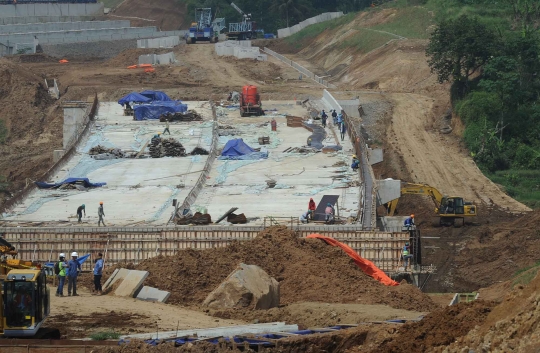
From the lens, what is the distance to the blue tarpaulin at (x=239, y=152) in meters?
47.7

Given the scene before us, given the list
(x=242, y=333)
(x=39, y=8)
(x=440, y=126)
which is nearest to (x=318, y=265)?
(x=242, y=333)

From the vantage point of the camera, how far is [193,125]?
5594 centimetres

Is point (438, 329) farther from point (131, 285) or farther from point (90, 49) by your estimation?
point (90, 49)

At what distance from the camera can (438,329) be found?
1872cm

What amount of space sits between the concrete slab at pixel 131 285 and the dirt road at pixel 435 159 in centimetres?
2266

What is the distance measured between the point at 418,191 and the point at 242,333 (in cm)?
2410

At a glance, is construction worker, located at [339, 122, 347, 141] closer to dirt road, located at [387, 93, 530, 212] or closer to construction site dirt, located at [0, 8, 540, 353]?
construction site dirt, located at [0, 8, 540, 353]

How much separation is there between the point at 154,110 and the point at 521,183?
19.2 meters

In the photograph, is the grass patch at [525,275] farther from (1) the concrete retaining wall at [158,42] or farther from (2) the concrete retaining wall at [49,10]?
(2) the concrete retaining wall at [49,10]

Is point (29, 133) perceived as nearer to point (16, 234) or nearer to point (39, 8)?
point (16, 234)

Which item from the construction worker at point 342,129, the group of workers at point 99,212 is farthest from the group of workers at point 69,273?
the construction worker at point 342,129

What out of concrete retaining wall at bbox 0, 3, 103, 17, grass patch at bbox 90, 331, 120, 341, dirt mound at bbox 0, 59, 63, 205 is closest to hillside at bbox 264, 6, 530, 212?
dirt mound at bbox 0, 59, 63, 205

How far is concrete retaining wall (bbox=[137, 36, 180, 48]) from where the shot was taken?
97500mm

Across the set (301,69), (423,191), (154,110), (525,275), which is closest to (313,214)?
(525,275)
